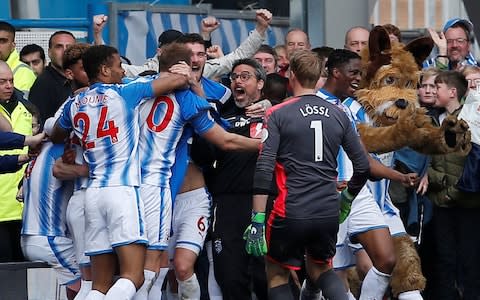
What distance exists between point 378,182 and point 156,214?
229 cm

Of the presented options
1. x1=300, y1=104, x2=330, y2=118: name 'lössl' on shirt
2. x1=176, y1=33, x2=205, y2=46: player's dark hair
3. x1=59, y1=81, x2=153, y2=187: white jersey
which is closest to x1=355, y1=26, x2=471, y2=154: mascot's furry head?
x1=300, y1=104, x2=330, y2=118: name 'lössl' on shirt

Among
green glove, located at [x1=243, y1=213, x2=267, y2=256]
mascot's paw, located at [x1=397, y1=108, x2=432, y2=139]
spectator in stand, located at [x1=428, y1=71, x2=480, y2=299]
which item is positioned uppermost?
mascot's paw, located at [x1=397, y1=108, x2=432, y2=139]

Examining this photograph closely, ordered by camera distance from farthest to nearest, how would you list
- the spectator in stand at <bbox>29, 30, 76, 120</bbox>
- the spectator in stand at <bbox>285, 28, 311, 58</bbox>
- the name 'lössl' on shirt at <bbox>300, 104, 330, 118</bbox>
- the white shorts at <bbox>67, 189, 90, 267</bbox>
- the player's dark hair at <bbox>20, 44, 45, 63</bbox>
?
the player's dark hair at <bbox>20, 44, 45, 63</bbox> < the spectator in stand at <bbox>285, 28, 311, 58</bbox> < the spectator in stand at <bbox>29, 30, 76, 120</bbox> < the white shorts at <bbox>67, 189, 90, 267</bbox> < the name 'lössl' on shirt at <bbox>300, 104, 330, 118</bbox>

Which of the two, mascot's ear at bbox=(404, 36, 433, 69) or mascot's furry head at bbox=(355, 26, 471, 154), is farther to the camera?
mascot's ear at bbox=(404, 36, 433, 69)

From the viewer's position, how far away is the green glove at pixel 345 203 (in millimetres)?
11852

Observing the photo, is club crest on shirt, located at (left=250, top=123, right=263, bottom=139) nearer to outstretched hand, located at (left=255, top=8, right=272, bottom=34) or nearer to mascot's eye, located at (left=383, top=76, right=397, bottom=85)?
mascot's eye, located at (left=383, top=76, right=397, bottom=85)

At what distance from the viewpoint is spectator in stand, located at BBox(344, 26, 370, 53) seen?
14.2m

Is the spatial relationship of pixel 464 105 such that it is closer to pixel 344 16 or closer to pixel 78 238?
pixel 344 16

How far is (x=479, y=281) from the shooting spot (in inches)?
537

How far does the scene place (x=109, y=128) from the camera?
447 inches

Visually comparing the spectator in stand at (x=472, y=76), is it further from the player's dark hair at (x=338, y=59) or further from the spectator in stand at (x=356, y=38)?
the player's dark hair at (x=338, y=59)

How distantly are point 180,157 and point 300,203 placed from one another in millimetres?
1266

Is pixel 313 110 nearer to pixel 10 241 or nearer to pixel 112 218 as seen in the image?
pixel 112 218

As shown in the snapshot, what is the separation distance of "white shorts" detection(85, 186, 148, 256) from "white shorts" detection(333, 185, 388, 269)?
1.95 meters
